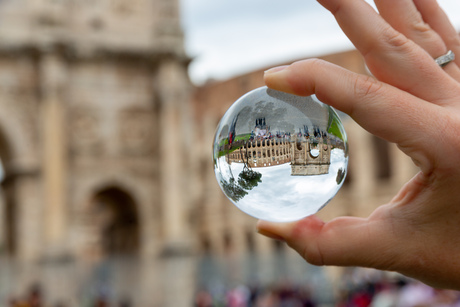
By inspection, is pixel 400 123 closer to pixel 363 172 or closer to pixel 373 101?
pixel 373 101

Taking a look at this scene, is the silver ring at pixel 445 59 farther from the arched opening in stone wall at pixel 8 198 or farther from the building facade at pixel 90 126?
the arched opening in stone wall at pixel 8 198

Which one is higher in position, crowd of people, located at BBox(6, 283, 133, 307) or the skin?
the skin

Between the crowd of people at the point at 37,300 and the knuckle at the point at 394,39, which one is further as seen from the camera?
the crowd of people at the point at 37,300

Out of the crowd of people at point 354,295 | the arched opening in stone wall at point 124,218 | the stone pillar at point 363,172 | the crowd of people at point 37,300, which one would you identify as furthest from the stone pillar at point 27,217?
the stone pillar at point 363,172

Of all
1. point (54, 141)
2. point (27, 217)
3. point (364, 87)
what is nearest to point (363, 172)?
point (54, 141)

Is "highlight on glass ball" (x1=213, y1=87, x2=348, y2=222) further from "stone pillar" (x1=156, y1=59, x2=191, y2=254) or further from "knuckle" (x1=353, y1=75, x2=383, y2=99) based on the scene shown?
"stone pillar" (x1=156, y1=59, x2=191, y2=254)

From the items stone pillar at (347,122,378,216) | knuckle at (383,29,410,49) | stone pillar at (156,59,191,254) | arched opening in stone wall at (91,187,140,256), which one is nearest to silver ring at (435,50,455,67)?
knuckle at (383,29,410,49)
